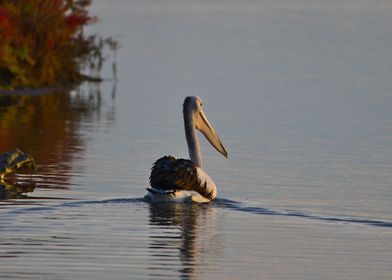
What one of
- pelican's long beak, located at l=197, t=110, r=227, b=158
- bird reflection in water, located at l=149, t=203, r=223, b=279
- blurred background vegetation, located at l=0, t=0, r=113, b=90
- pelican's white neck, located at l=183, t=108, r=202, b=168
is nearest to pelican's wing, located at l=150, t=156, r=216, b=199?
bird reflection in water, located at l=149, t=203, r=223, b=279

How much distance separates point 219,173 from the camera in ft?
67.5

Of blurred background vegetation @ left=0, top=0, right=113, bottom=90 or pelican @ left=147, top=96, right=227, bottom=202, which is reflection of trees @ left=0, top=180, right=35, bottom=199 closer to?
pelican @ left=147, top=96, right=227, bottom=202

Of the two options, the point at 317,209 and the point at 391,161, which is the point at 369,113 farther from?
the point at 317,209

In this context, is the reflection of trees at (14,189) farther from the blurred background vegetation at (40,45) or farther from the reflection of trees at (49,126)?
the blurred background vegetation at (40,45)

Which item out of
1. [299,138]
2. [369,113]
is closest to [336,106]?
[369,113]

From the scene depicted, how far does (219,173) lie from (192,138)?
2227mm

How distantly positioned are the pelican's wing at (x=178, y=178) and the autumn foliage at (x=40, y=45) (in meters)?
14.8

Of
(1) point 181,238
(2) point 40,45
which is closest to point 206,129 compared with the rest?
(1) point 181,238

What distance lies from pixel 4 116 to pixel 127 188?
9388mm

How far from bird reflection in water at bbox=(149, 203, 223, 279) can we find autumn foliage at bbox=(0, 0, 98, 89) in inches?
610

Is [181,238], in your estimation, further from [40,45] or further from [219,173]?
[40,45]

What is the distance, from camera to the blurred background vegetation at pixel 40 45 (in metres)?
32.5

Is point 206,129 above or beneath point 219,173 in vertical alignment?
above

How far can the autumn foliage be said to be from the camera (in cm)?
3256
